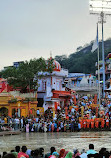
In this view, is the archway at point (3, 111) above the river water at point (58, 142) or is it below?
above

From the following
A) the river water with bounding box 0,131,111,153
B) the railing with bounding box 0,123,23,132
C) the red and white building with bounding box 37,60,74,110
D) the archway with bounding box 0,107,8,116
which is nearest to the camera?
the river water with bounding box 0,131,111,153

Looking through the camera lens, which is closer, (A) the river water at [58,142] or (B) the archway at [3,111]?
(A) the river water at [58,142]

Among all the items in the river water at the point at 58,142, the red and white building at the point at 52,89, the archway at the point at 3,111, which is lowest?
the river water at the point at 58,142

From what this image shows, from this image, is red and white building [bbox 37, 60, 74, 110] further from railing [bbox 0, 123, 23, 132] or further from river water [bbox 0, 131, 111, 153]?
river water [bbox 0, 131, 111, 153]

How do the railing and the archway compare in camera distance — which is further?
the archway

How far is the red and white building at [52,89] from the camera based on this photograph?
41.0 meters

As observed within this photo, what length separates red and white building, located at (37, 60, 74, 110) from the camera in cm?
4103

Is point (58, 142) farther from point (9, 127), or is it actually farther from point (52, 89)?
point (52, 89)

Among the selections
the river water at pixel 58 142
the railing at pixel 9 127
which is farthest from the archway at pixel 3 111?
the river water at pixel 58 142

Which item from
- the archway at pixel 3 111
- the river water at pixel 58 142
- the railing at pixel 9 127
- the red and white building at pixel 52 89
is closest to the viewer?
the river water at pixel 58 142

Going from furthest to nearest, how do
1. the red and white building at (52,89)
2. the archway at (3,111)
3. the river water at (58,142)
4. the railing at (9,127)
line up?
the red and white building at (52,89) → the archway at (3,111) → the railing at (9,127) → the river water at (58,142)

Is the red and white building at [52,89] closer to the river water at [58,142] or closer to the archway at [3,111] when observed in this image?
the archway at [3,111]

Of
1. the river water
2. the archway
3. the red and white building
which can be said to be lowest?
the river water

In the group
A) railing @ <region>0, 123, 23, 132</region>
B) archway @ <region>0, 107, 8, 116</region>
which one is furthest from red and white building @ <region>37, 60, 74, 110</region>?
railing @ <region>0, 123, 23, 132</region>
